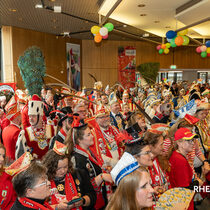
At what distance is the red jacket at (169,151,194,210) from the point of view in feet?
9.08

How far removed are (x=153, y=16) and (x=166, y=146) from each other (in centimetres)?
902

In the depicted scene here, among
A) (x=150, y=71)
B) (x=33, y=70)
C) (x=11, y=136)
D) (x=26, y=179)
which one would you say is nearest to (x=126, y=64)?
(x=150, y=71)

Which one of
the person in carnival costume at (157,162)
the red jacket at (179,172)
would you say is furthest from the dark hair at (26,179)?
the red jacket at (179,172)

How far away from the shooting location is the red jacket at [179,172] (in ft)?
9.08

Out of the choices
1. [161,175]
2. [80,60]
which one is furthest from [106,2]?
[80,60]

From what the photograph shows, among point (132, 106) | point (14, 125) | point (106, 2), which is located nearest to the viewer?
point (14, 125)

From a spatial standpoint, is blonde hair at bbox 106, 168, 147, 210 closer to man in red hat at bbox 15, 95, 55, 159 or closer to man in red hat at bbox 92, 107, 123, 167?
man in red hat at bbox 92, 107, 123, 167

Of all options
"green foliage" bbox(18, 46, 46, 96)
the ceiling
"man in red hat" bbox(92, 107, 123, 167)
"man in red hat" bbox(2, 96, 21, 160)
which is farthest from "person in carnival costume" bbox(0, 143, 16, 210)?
the ceiling

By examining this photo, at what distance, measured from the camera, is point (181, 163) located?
2.81 m

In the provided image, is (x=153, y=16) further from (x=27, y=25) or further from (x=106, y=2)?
(x=27, y=25)

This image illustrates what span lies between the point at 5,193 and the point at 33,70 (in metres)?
7.83

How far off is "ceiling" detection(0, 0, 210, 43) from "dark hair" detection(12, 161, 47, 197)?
800 centimetres

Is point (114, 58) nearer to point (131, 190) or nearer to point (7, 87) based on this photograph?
point (7, 87)

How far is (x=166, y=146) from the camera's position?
3.15 meters
